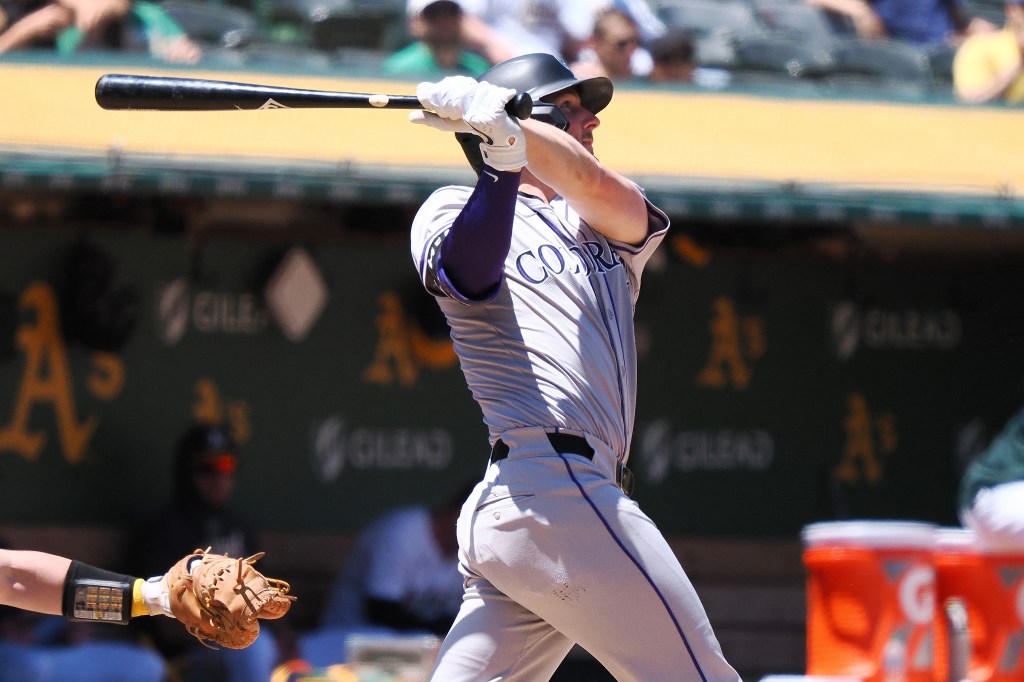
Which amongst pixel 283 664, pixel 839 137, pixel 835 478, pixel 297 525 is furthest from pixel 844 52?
pixel 283 664

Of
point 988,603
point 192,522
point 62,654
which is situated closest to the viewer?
point 988,603

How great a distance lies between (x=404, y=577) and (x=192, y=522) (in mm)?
829

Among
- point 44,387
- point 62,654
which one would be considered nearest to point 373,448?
point 44,387

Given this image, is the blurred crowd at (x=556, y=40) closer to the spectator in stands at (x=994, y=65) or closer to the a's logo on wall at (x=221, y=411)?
the spectator in stands at (x=994, y=65)

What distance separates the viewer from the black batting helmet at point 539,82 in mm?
2785

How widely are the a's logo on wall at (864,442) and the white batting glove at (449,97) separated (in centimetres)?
454

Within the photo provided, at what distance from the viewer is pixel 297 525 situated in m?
6.12

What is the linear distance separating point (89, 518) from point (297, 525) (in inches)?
32.2

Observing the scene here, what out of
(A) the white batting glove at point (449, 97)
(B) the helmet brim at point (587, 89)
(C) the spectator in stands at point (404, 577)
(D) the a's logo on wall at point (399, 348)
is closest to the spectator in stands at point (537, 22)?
(D) the a's logo on wall at point (399, 348)

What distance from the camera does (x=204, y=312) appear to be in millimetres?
6086

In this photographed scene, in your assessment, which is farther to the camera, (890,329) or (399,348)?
(890,329)

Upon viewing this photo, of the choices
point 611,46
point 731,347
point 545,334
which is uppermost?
point 545,334

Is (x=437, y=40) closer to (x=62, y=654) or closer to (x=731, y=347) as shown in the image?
(x=731, y=347)

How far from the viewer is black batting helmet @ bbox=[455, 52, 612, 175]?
279 cm
